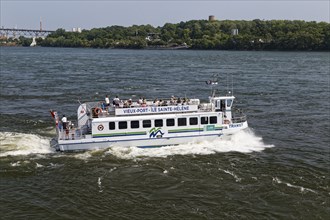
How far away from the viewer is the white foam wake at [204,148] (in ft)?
107

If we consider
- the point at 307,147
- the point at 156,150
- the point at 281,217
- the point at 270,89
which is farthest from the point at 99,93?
the point at 281,217

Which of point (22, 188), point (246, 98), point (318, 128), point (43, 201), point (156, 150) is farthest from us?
point (246, 98)

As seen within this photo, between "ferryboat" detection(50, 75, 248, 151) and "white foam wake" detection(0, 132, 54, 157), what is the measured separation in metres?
1.21

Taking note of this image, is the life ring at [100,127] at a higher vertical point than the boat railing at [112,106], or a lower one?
lower

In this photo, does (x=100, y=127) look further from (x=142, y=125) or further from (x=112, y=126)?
(x=142, y=125)

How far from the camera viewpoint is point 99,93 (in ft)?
203

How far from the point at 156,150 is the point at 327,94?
118 ft

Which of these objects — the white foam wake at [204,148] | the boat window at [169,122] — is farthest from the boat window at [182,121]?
the white foam wake at [204,148]

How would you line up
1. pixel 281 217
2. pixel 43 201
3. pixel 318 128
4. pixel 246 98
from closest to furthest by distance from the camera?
pixel 281 217 < pixel 43 201 < pixel 318 128 < pixel 246 98

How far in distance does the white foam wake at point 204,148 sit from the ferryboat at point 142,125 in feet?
1.32

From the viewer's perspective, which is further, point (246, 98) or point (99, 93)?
point (99, 93)

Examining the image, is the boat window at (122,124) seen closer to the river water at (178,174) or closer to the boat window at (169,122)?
the river water at (178,174)

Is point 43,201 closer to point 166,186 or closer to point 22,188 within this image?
point 22,188

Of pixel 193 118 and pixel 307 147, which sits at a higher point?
pixel 193 118
